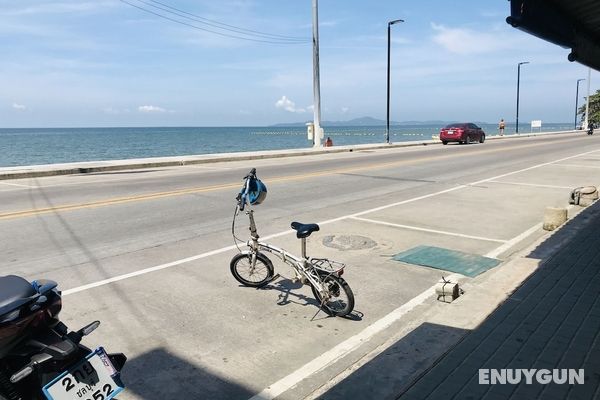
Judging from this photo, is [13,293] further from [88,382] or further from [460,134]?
[460,134]

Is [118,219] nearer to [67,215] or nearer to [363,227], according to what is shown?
[67,215]

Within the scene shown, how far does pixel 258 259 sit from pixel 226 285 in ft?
1.78

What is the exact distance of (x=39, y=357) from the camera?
277 centimetres

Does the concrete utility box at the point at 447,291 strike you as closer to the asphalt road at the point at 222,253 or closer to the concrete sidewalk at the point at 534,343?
Answer: the asphalt road at the point at 222,253

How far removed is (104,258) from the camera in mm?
6945

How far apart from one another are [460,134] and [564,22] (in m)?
34.5

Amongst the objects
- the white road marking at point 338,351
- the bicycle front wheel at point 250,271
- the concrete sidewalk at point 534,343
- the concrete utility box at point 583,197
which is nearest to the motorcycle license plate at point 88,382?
the white road marking at point 338,351

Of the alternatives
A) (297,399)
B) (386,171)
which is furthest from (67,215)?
(386,171)

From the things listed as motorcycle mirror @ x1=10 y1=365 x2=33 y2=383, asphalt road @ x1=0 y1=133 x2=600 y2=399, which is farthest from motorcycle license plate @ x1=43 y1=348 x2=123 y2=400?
asphalt road @ x1=0 y1=133 x2=600 y2=399

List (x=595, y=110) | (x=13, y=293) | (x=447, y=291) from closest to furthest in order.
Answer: (x=13, y=293) < (x=447, y=291) < (x=595, y=110)

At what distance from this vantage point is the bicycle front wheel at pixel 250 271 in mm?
5895

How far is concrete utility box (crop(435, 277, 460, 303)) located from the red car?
118ft

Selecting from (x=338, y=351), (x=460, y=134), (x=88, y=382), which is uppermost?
(x=460, y=134)

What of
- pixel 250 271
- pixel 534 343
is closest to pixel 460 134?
pixel 250 271
